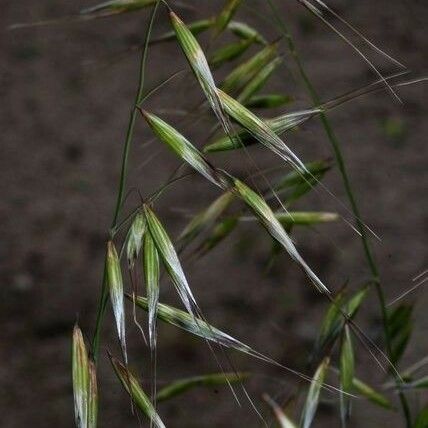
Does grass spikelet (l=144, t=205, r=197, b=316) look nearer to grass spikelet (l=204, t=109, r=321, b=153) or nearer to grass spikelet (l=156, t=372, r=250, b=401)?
grass spikelet (l=204, t=109, r=321, b=153)

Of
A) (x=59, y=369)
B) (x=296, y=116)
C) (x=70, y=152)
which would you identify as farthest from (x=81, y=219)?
(x=296, y=116)

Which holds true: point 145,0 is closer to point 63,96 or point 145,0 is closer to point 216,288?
point 216,288

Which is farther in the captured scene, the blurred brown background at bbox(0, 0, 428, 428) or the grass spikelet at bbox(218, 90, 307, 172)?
the blurred brown background at bbox(0, 0, 428, 428)

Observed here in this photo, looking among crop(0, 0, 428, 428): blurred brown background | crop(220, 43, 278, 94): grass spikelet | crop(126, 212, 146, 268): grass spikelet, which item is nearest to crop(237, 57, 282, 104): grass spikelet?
crop(220, 43, 278, 94): grass spikelet

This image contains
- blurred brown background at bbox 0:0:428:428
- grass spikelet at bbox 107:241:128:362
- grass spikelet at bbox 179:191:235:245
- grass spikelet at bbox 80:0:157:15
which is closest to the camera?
grass spikelet at bbox 107:241:128:362

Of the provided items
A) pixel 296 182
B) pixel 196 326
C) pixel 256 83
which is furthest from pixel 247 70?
pixel 196 326

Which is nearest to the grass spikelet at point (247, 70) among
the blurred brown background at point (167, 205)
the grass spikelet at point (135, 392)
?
the grass spikelet at point (135, 392)

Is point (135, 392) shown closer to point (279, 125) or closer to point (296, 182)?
point (279, 125)
